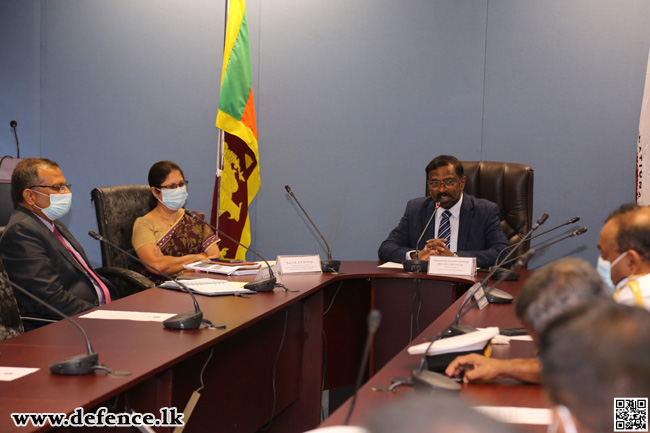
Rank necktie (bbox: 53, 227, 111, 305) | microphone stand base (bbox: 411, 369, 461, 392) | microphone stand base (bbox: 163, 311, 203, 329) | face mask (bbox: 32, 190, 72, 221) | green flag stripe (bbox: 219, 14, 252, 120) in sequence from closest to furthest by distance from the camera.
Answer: microphone stand base (bbox: 411, 369, 461, 392), microphone stand base (bbox: 163, 311, 203, 329), face mask (bbox: 32, 190, 72, 221), necktie (bbox: 53, 227, 111, 305), green flag stripe (bbox: 219, 14, 252, 120)

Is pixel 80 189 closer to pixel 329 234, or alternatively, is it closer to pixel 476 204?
pixel 329 234

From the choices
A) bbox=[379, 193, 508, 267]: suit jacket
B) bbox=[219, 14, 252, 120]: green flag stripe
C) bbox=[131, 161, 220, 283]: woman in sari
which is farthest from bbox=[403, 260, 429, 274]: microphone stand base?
bbox=[219, 14, 252, 120]: green flag stripe

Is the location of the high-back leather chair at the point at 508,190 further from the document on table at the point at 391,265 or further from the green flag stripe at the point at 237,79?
the green flag stripe at the point at 237,79

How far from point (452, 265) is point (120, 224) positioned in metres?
1.77

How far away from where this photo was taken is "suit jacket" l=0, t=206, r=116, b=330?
290 centimetres

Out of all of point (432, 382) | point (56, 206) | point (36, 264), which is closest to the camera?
point (432, 382)

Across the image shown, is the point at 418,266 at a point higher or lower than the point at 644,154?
lower

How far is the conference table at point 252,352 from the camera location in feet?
5.51

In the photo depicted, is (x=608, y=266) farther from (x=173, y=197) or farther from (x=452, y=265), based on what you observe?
(x=173, y=197)

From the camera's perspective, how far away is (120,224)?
12.3ft

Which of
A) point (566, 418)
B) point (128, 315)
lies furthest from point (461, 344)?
point (128, 315)

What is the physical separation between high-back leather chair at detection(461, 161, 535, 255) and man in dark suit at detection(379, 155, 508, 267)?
0.15m

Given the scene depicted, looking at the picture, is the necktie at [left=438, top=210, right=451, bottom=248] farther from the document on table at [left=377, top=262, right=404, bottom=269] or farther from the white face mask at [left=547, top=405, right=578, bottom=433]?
the white face mask at [left=547, top=405, right=578, bottom=433]

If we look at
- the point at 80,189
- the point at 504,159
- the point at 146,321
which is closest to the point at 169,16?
the point at 80,189
